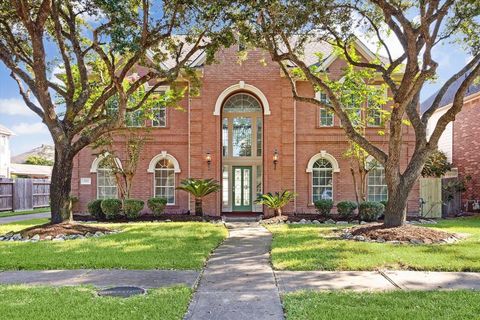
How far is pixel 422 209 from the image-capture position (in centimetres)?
1861

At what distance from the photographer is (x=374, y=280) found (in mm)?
6375

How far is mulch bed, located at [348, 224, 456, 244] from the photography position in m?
10.1

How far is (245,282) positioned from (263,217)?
1080 cm

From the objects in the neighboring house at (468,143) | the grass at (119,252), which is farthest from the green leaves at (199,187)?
the neighboring house at (468,143)

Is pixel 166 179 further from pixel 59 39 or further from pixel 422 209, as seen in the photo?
pixel 422 209

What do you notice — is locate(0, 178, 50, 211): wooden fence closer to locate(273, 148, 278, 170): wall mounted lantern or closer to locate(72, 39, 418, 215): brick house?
locate(72, 39, 418, 215): brick house

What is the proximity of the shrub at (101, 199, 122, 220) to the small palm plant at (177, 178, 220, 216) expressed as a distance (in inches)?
102

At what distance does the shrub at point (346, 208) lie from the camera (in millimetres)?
16453

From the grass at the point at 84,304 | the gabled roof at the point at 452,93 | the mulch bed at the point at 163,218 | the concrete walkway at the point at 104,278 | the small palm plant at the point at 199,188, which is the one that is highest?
the gabled roof at the point at 452,93

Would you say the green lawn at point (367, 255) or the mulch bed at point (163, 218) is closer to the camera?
the green lawn at point (367, 255)

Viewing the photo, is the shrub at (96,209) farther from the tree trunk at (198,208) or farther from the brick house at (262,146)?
→ the tree trunk at (198,208)

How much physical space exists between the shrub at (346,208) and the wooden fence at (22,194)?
1725 cm

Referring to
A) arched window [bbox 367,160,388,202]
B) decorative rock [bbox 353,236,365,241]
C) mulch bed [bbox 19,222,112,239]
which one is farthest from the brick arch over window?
decorative rock [bbox 353,236,365,241]

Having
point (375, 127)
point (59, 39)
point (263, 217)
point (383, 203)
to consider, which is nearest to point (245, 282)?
Result: point (59, 39)
